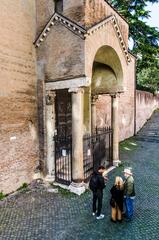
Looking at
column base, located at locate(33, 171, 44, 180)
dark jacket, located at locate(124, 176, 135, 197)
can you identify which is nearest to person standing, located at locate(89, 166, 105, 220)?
dark jacket, located at locate(124, 176, 135, 197)

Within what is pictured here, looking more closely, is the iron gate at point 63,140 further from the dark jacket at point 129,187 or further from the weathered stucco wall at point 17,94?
the dark jacket at point 129,187

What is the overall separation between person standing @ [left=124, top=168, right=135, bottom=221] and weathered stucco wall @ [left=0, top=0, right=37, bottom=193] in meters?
4.56

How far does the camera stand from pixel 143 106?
25531mm

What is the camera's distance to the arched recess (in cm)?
1250

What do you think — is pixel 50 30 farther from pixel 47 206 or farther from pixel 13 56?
pixel 47 206

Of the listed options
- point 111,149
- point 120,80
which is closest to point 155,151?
point 111,149

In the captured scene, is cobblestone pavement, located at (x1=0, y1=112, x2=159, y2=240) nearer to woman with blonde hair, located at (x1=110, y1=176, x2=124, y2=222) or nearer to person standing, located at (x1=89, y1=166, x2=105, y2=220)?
woman with blonde hair, located at (x1=110, y1=176, x2=124, y2=222)

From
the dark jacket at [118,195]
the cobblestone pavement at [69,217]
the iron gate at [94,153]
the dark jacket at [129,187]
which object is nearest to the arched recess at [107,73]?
the iron gate at [94,153]

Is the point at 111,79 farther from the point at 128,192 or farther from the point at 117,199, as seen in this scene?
the point at 117,199

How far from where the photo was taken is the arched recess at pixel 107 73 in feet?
41.0

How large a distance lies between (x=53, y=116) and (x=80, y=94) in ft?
6.23

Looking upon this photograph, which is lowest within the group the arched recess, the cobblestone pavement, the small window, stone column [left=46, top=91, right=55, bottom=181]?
the cobblestone pavement

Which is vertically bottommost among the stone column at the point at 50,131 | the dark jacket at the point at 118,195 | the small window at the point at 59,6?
the dark jacket at the point at 118,195

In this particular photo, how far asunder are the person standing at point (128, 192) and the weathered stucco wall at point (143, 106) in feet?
53.0
